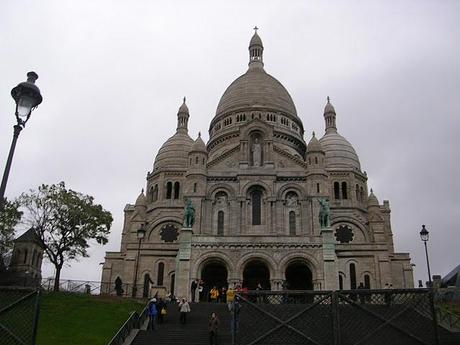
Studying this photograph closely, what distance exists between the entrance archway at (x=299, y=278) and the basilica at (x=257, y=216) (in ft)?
0.28

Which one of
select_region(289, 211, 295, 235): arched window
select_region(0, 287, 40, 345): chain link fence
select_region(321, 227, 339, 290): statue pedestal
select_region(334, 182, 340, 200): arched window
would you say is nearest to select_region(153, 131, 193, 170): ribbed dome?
select_region(334, 182, 340, 200): arched window

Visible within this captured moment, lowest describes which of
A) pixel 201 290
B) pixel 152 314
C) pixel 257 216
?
pixel 152 314

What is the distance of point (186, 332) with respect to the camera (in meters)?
22.3

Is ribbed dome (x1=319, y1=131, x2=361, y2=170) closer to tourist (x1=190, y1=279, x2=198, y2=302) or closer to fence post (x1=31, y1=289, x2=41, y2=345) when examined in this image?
tourist (x1=190, y1=279, x2=198, y2=302)

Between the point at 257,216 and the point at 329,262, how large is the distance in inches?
321

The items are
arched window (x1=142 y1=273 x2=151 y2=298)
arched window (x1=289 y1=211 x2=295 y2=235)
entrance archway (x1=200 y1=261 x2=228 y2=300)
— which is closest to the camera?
entrance archway (x1=200 y1=261 x2=228 y2=300)

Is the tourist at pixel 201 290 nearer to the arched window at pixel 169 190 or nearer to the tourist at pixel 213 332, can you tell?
the tourist at pixel 213 332

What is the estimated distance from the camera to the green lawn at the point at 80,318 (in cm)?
2114

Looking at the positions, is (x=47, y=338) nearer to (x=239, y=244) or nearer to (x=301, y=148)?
(x=239, y=244)

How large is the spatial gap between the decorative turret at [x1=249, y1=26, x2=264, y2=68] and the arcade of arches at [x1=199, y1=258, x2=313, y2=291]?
3549 centimetres

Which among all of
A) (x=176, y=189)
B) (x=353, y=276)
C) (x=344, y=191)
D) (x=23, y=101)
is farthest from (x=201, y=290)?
(x=23, y=101)

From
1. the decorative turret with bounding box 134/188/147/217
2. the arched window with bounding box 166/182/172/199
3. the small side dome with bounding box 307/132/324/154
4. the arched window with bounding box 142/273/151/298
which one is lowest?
the arched window with bounding box 142/273/151/298

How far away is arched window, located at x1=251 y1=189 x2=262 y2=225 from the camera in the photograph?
42781mm

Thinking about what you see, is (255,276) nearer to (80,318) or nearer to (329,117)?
(80,318)
